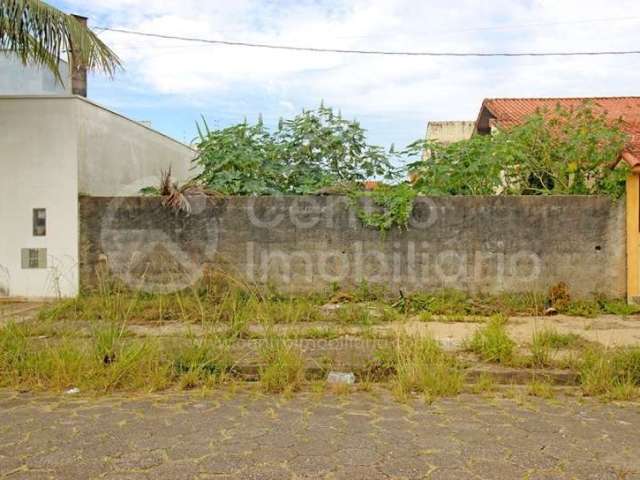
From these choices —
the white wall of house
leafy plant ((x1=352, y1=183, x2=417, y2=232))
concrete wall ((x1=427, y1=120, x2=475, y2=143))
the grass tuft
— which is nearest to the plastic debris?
the grass tuft

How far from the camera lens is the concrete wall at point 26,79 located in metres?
9.75

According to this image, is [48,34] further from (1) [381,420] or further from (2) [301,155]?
(1) [381,420]

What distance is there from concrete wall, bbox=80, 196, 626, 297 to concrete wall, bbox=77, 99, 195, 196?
640 mm

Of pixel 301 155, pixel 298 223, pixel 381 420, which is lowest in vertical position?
pixel 381 420

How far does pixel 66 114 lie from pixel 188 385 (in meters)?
5.41

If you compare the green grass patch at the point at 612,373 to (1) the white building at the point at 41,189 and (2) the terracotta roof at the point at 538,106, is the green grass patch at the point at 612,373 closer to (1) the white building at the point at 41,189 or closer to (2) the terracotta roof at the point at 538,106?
(1) the white building at the point at 41,189

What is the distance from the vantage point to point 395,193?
829cm

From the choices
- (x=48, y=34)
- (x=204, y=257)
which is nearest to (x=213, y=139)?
(x=204, y=257)

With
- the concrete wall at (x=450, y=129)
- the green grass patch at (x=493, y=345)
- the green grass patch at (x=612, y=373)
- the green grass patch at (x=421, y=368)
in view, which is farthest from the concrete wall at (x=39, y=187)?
the concrete wall at (x=450, y=129)

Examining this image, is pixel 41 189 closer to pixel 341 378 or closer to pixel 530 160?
pixel 341 378

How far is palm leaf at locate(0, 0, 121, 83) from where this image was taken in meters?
7.45

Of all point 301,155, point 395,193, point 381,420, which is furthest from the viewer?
point 301,155

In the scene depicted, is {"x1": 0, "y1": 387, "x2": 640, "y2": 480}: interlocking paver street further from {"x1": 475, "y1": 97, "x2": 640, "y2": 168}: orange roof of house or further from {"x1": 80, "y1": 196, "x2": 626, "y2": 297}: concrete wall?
{"x1": 475, "y1": 97, "x2": 640, "y2": 168}: orange roof of house

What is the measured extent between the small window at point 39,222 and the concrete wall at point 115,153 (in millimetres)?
664
